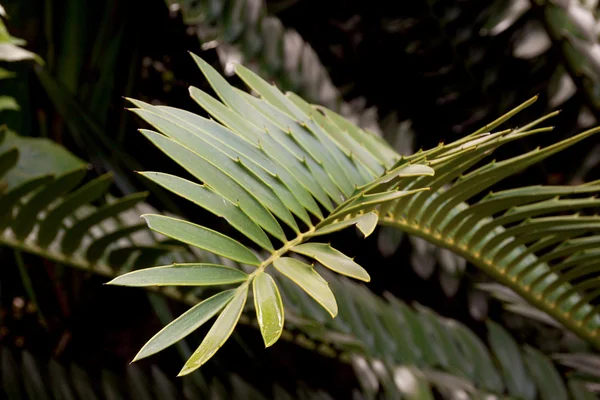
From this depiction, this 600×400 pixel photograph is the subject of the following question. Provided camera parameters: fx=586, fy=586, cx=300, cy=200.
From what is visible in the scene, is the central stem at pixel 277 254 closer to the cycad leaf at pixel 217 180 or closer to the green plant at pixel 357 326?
the cycad leaf at pixel 217 180

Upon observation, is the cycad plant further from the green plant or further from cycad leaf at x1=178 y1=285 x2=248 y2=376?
the green plant

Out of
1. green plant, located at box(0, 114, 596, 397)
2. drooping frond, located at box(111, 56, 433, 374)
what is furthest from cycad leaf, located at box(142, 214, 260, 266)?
green plant, located at box(0, 114, 596, 397)

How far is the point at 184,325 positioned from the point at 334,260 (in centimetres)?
9

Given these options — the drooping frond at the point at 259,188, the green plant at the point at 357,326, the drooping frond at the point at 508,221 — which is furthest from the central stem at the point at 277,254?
the green plant at the point at 357,326

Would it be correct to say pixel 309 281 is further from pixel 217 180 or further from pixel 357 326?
pixel 357 326

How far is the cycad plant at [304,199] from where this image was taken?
30 centimetres

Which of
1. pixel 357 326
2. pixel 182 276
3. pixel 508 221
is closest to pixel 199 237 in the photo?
pixel 182 276

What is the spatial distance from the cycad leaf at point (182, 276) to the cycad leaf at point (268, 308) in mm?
13

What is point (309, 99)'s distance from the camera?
3.25 ft

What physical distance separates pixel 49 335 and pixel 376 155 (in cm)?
111

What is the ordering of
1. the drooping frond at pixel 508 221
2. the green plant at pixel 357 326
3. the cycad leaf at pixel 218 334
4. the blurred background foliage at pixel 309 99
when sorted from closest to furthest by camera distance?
the cycad leaf at pixel 218 334 → the drooping frond at pixel 508 221 → the green plant at pixel 357 326 → the blurred background foliage at pixel 309 99

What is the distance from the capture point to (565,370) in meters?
1.10

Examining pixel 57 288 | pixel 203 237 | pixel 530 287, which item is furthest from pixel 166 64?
pixel 203 237

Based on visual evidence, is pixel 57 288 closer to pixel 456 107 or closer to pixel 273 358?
pixel 273 358
